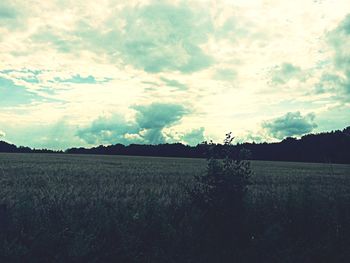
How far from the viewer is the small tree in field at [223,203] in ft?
27.0

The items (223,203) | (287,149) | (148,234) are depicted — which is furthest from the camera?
(287,149)

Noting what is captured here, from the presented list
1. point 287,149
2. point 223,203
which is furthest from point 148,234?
point 287,149

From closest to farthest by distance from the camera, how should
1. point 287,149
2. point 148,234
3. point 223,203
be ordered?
point 148,234, point 223,203, point 287,149

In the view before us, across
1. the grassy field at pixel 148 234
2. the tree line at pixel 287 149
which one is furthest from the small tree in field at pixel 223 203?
the tree line at pixel 287 149

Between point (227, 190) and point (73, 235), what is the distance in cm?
376

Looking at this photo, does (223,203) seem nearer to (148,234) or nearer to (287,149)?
(148,234)

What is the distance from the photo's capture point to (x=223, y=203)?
8.73 meters

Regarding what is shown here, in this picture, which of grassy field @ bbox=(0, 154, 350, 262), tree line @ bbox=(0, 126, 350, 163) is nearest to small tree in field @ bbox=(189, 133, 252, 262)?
grassy field @ bbox=(0, 154, 350, 262)

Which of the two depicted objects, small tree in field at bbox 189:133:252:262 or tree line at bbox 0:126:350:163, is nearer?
small tree in field at bbox 189:133:252:262

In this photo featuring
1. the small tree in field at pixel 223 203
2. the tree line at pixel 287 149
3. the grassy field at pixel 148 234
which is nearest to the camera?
the grassy field at pixel 148 234

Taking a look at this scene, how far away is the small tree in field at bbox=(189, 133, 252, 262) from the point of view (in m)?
8.23

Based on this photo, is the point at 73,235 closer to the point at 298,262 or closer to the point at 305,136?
the point at 298,262

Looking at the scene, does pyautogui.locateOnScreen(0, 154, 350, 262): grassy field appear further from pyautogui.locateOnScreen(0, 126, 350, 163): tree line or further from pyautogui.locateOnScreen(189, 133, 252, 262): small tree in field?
pyautogui.locateOnScreen(0, 126, 350, 163): tree line

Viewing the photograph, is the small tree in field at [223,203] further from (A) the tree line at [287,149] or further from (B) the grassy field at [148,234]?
(A) the tree line at [287,149]
